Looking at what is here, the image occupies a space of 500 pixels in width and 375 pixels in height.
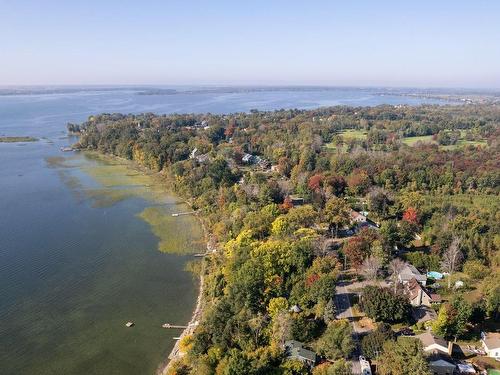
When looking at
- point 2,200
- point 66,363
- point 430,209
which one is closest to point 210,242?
point 66,363

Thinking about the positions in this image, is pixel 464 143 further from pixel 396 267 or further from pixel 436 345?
pixel 436 345

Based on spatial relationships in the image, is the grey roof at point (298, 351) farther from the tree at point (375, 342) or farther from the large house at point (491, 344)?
the large house at point (491, 344)

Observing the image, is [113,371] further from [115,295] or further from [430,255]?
[430,255]

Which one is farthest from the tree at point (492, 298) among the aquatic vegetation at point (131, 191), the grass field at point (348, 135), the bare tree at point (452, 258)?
the grass field at point (348, 135)

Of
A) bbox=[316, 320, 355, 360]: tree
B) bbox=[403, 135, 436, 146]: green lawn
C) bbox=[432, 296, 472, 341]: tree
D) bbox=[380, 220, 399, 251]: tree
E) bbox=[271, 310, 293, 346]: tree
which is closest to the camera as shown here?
bbox=[316, 320, 355, 360]: tree

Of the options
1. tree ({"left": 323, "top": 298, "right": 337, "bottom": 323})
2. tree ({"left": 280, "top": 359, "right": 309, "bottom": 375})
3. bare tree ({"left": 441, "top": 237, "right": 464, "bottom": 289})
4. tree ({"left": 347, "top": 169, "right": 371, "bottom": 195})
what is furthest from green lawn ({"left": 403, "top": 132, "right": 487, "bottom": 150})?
tree ({"left": 280, "top": 359, "right": 309, "bottom": 375})

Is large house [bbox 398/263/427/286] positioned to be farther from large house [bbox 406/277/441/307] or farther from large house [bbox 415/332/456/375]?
large house [bbox 415/332/456/375]
